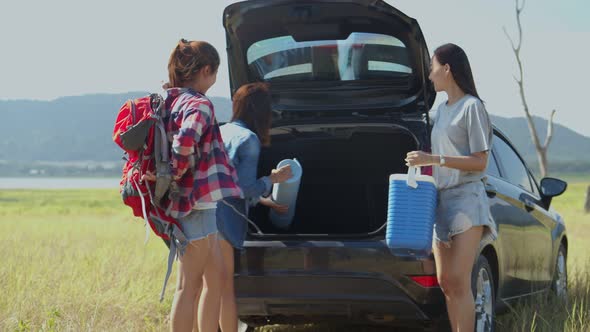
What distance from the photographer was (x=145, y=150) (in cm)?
455

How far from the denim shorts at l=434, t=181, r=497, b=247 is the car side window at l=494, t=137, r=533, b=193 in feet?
4.99

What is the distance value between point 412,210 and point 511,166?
2177 mm

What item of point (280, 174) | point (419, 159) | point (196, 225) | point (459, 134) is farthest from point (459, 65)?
point (196, 225)

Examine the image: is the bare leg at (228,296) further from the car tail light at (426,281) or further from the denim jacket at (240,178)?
the car tail light at (426,281)

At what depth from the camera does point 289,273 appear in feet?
17.6

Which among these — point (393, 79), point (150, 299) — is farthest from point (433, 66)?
point (150, 299)

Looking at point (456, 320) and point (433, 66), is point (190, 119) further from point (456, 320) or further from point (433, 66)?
point (456, 320)

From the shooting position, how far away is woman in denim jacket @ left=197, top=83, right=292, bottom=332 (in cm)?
529

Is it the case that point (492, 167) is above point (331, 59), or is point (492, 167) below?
below

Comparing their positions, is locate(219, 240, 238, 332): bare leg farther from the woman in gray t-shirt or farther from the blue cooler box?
the woman in gray t-shirt

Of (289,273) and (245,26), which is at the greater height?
(245,26)

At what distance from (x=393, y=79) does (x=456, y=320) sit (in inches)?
65.0

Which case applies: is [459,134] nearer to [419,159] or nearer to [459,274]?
[419,159]

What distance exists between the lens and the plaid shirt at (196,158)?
4.51 m
